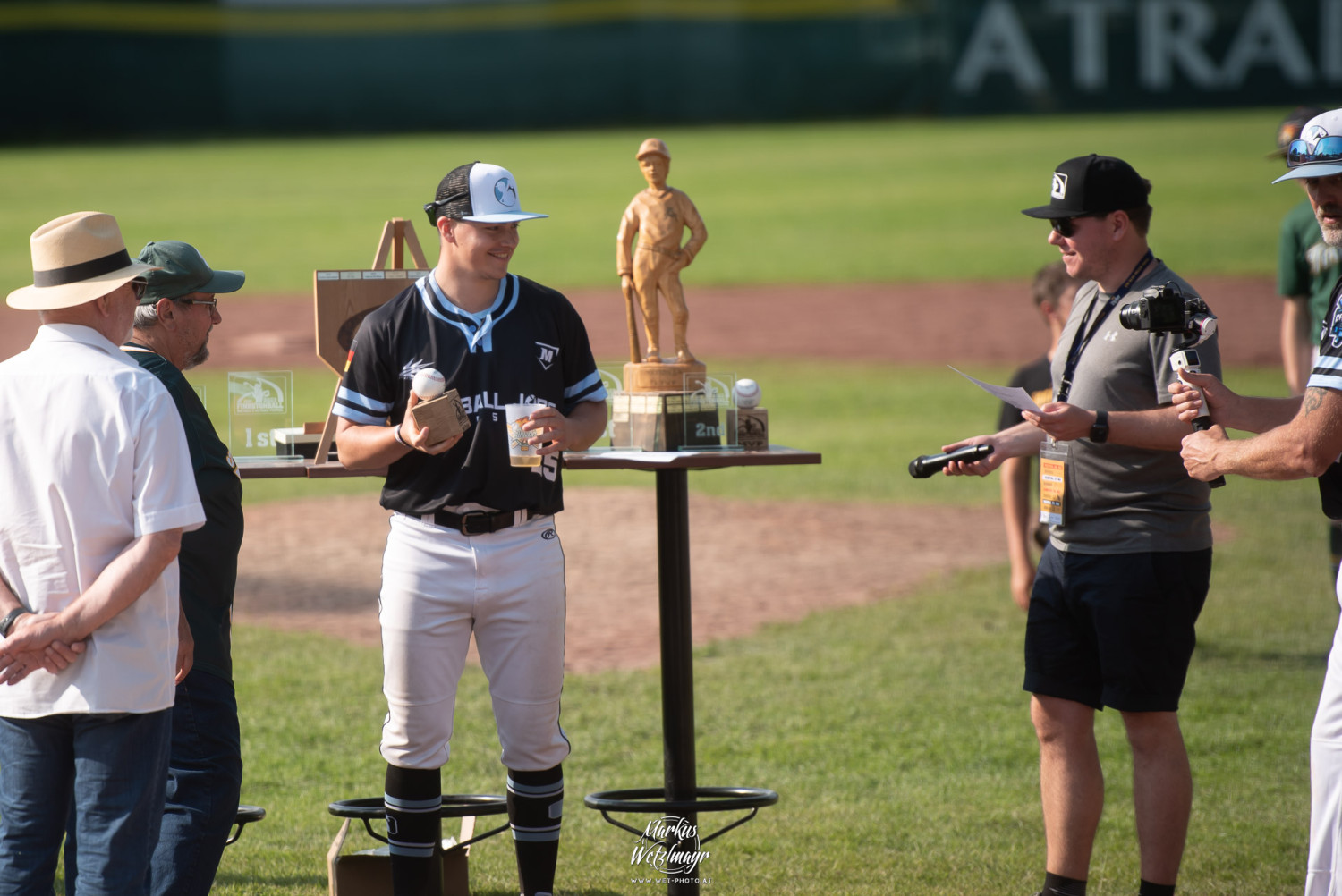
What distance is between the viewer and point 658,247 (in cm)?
501

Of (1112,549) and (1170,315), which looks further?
(1112,549)

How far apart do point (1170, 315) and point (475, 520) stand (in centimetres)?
199

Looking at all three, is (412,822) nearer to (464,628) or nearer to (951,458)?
(464,628)

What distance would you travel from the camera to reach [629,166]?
40.9m

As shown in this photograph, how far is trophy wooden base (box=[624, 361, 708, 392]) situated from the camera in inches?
188

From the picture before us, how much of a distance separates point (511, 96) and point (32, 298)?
1828 inches

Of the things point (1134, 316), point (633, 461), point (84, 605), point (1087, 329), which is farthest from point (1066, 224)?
point (84, 605)

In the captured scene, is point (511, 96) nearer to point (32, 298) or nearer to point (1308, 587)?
point (1308, 587)

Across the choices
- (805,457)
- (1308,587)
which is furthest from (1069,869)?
(1308,587)

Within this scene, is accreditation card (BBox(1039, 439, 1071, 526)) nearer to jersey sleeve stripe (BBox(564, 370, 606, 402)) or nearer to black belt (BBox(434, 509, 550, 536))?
jersey sleeve stripe (BBox(564, 370, 606, 402))

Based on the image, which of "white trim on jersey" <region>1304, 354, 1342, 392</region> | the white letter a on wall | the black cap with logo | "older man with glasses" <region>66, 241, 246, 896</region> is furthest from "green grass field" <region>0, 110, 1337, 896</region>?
the white letter a on wall

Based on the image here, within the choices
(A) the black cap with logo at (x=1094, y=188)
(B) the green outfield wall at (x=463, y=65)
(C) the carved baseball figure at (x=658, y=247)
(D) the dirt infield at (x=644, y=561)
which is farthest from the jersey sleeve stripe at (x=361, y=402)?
(B) the green outfield wall at (x=463, y=65)

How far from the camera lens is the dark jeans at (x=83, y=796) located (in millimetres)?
3113

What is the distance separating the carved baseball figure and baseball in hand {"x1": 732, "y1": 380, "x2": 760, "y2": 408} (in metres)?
0.27
